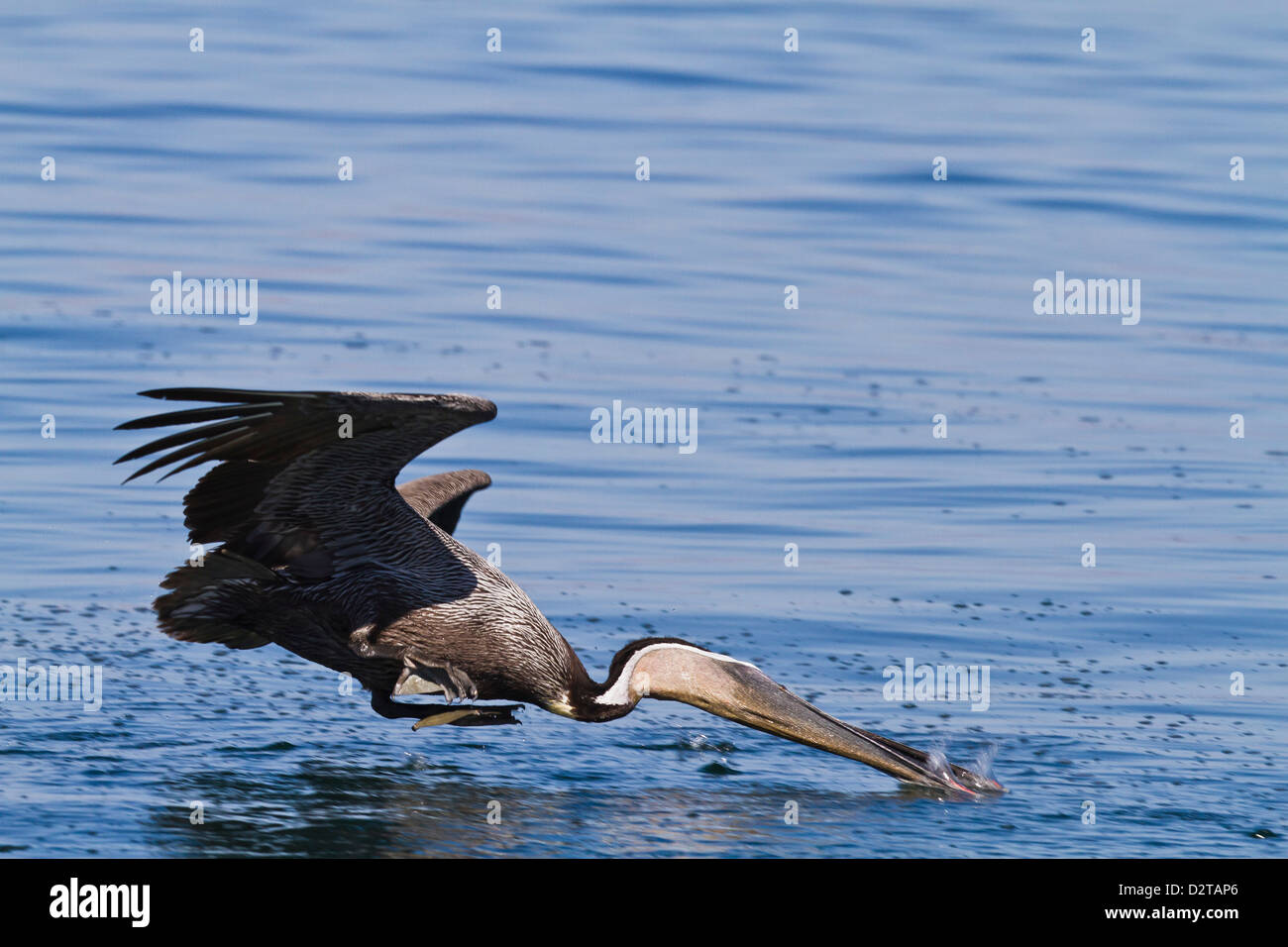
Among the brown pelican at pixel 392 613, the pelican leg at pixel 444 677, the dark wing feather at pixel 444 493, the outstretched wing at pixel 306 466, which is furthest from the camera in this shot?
the dark wing feather at pixel 444 493

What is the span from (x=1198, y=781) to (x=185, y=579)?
4372mm

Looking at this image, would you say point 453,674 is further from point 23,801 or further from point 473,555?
point 23,801

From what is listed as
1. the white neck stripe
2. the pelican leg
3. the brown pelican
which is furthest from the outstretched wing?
the white neck stripe

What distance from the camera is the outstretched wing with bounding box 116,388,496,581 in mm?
7145

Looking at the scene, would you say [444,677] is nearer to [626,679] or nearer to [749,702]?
[626,679]

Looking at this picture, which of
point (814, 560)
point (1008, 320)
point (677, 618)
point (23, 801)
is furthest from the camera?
point (1008, 320)

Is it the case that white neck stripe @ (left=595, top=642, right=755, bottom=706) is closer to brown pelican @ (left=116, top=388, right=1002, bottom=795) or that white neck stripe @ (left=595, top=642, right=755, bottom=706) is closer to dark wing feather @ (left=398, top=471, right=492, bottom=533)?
brown pelican @ (left=116, top=388, right=1002, bottom=795)

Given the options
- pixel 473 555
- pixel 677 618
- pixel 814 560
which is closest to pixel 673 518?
pixel 814 560

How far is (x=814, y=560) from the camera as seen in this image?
38.0 feet

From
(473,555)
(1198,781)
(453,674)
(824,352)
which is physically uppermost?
(824,352)

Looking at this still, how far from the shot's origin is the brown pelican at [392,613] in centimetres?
775

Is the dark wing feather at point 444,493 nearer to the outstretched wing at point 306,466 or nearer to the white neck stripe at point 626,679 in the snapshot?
the outstretched wing at point 306,466

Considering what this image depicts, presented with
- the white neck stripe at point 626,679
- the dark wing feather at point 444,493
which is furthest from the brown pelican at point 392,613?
the dark wing feather at point 444,493

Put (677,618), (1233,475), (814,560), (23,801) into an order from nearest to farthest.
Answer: (23,801), (677,618), (814,560), (1233,475)
